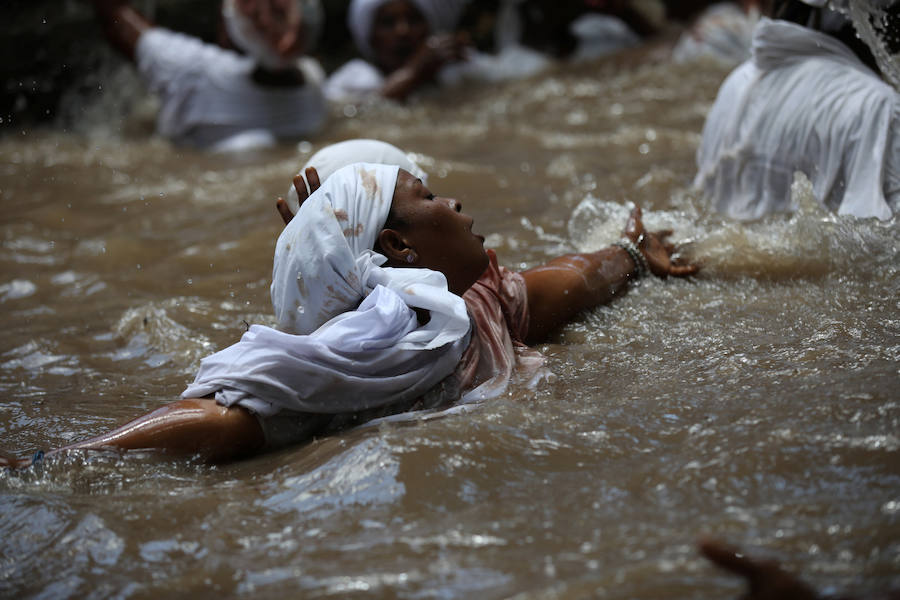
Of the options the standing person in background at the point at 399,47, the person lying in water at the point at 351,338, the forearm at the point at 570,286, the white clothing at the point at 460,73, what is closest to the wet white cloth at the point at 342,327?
the person lying in water at the point at 351,338

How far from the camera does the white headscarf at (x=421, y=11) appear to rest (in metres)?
9.02

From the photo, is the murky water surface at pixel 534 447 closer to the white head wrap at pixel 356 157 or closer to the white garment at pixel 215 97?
the white head wrap at pixel 356 157

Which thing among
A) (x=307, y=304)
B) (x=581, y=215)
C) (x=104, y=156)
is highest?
(x=307, y=304)

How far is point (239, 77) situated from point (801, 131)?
16.0ft

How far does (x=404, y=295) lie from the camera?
8.89 feet

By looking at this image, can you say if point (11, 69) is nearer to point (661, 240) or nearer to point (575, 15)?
point (575, 15)

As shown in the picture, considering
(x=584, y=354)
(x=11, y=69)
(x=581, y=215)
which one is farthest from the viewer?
(x=11, y=69)

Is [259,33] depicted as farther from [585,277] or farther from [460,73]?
[585,277]

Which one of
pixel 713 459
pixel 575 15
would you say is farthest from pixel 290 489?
pixel 575 15

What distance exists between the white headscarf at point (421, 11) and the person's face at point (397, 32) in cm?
5

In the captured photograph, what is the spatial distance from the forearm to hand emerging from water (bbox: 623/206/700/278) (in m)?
0.12

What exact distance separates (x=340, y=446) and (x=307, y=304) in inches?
16.9

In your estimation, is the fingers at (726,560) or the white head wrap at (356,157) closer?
the fingers at (726,560)

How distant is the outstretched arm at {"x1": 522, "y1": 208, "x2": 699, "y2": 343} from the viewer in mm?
3312
